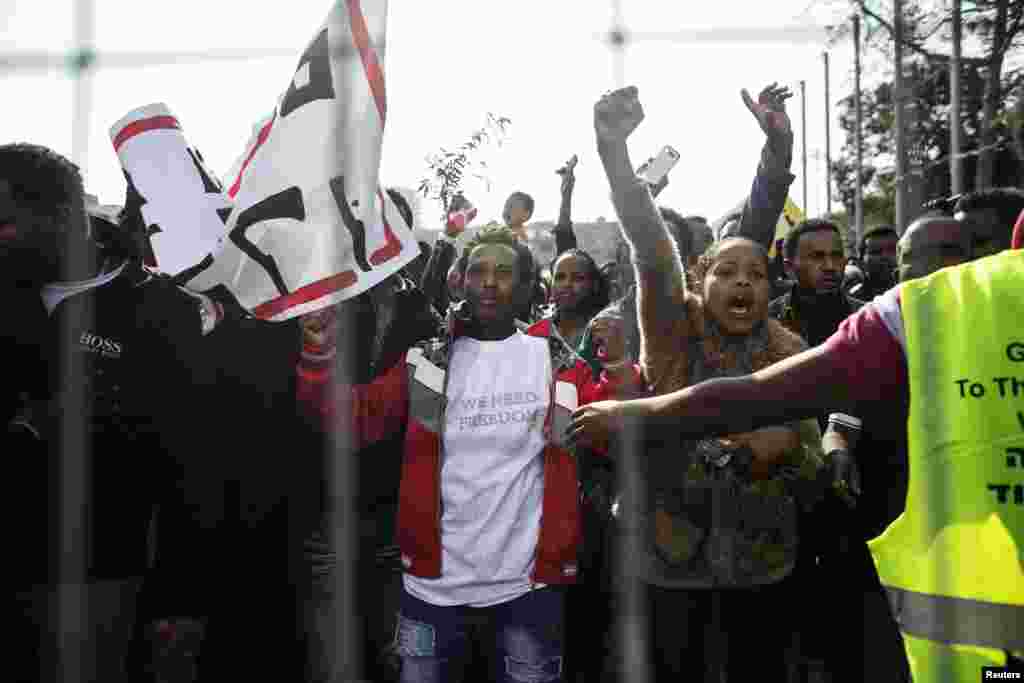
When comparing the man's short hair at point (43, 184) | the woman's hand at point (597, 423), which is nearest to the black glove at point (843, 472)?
the woman's hand at point (597, 423)

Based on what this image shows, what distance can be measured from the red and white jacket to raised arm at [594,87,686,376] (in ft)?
1.26

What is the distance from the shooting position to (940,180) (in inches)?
704

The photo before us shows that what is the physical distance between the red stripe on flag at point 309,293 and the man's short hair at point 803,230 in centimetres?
189

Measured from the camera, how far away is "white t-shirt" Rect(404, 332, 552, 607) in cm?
280

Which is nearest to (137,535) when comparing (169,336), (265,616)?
(169,336)

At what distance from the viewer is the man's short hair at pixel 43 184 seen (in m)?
2.36

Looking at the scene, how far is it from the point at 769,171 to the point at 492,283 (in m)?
0.92

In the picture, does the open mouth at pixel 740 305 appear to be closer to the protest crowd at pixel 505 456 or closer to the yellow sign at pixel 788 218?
the protest crowd at pixel 505 456

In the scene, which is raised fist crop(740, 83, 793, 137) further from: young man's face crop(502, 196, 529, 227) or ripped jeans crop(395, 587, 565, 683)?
young man's face crop(502, 196, 529, 227)

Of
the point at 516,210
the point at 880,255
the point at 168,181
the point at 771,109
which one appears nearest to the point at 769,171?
the point at 771,109

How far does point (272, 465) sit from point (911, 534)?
1949 millimetres

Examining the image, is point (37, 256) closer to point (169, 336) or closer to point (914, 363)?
point (169, 336)
